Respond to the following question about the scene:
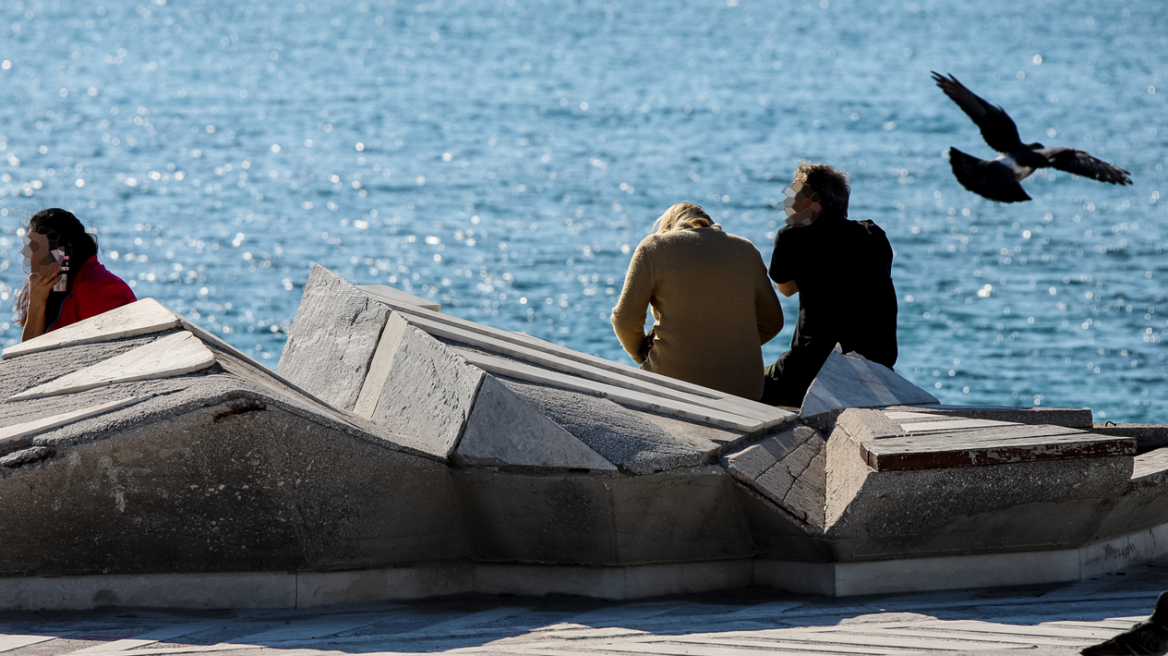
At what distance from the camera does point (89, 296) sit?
5.31 metres

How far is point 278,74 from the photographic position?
43.6 m

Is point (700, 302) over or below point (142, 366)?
over

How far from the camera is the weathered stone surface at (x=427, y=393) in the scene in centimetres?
392

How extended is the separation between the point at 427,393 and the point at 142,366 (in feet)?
2.81

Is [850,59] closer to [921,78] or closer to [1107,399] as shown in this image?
[921,78]

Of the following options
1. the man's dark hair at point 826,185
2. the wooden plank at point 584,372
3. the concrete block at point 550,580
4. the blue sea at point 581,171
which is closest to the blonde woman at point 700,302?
the man's dark hair at point 826,185

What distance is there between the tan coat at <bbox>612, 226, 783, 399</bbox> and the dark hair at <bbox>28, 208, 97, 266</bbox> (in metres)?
2.17

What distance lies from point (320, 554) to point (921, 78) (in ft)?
128

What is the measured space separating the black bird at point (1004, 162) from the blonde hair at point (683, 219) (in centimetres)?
148

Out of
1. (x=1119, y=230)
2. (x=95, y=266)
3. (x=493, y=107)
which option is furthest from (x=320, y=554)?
(x=493, y=107)

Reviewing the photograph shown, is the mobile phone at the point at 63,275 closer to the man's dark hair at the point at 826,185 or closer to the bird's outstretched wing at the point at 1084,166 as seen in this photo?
the man's dark hair at the point at 826,185

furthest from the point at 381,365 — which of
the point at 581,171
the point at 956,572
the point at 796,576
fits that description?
the point at 581,171

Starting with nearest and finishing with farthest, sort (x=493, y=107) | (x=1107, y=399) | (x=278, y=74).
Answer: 1. (x=1107, y=399)
2. (x=493, y=107)
3. (x=278, y=74)

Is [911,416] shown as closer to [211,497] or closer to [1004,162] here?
[211,497]
